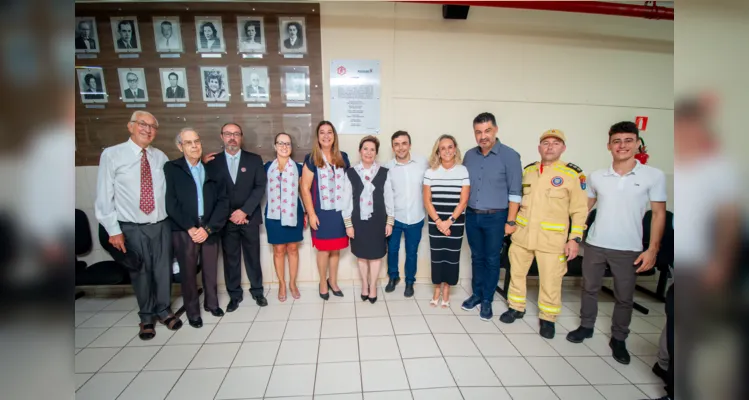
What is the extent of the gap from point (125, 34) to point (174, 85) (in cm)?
61

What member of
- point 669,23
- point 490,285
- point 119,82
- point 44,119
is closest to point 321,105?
point 119,82

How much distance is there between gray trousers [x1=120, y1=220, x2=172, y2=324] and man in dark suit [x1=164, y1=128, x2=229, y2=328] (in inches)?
3.1

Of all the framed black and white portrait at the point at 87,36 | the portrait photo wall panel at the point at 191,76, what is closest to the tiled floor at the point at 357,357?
the portrait photo wall panel at the point at 191,76

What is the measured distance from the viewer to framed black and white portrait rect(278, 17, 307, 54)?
2748mm

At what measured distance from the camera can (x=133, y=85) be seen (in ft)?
9.01

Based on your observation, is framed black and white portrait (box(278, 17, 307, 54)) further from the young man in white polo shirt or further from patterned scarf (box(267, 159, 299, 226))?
the young man in white polo shirt

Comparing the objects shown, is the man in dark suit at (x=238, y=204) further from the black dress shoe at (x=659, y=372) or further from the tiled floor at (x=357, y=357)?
the black dress shoe at (x=659, y=372)

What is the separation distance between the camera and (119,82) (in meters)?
2.74

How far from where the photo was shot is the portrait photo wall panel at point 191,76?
8.82 feet

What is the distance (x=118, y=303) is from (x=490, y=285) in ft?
11.5

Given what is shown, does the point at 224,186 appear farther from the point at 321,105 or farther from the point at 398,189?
the point at 398,189

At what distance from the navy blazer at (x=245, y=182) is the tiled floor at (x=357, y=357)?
36.8 inches

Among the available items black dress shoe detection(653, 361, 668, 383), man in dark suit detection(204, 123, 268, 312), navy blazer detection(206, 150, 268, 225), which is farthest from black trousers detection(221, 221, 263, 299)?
black dress shoe detection(653, 361, 668, 383)

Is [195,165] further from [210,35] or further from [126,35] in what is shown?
[126,35]
